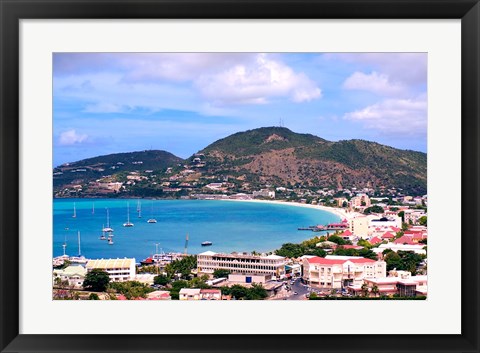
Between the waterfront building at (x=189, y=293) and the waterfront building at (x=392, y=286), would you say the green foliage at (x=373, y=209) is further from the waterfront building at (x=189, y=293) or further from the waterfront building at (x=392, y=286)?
the waterfront building at (x=189, y=293)

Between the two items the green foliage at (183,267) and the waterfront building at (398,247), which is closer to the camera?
the waterfront building at (398,247)

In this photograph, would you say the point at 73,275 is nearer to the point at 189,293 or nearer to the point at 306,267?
the point at 189,293

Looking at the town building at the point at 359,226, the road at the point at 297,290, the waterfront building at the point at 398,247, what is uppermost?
the town building at the point at 359,226

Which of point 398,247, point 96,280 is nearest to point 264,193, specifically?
point 398,247

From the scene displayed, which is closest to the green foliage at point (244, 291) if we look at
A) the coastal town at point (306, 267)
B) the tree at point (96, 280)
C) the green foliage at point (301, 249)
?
the coastal town at point (306, 267)

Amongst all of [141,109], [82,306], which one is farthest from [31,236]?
[141,109]
